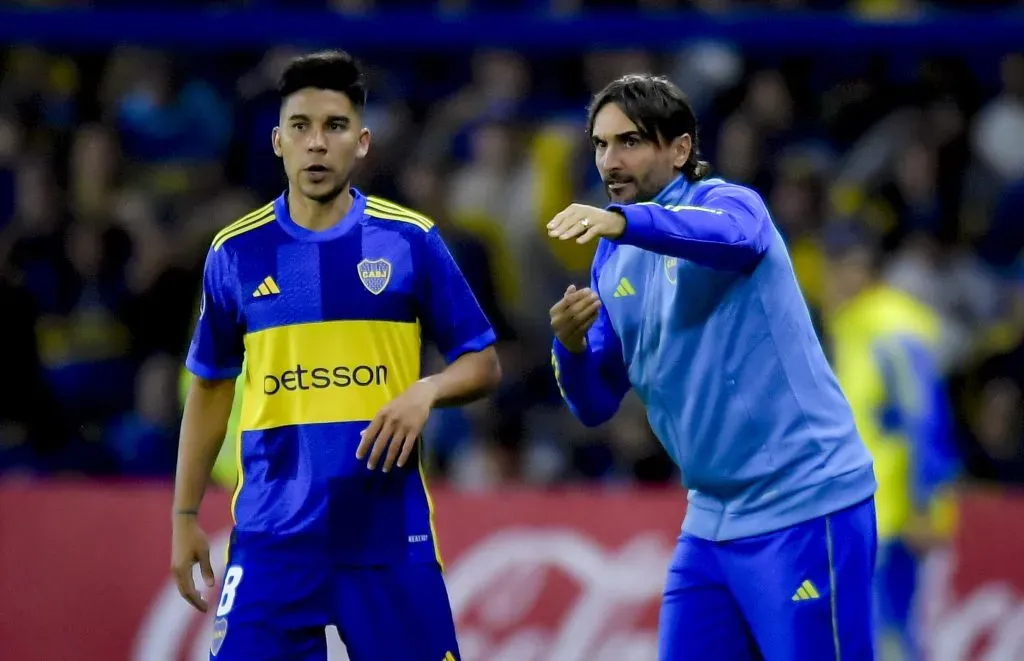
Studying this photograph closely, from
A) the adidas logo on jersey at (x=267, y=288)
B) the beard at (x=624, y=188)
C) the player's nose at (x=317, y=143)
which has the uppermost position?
Answer: the player's nose at (x=317, y=143)

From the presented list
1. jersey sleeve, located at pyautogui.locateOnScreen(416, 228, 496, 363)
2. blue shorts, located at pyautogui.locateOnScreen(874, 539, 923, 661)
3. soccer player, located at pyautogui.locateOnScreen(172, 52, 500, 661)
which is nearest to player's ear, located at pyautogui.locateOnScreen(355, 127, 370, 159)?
soccer player, located at pyautogui.locateOnScreen(172, 52, 500, 661)

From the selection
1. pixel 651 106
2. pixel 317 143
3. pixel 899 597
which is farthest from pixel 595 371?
pixel 899 597

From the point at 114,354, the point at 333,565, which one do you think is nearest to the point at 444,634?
the point at 333,565

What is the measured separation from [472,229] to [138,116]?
→ 239 centimetres

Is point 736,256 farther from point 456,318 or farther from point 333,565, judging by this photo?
point 333,565

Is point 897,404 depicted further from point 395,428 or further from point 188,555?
point 188,555

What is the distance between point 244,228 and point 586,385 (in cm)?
109

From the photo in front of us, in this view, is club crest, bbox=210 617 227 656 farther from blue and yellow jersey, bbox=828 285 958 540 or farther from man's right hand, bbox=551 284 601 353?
blue and yellow jersey, bbox=828 285 958 540

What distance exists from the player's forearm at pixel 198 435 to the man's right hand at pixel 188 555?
4cm

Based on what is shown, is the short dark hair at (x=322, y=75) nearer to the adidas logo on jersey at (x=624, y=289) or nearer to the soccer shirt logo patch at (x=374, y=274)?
the soccer shirt logo patch at (x=374, y=274)

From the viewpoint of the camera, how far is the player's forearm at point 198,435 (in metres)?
4.72

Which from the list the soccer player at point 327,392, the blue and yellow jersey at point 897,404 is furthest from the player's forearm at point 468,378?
the blue and yellow jersey at point 897,404

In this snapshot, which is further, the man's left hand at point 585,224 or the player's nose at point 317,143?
the player's nose at point 317,143

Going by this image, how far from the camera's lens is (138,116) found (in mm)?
10812
